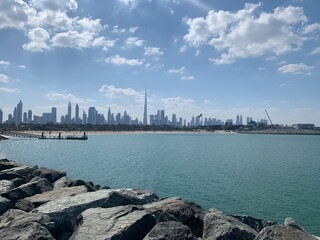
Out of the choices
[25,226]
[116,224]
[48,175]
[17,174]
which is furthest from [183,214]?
[17,174]

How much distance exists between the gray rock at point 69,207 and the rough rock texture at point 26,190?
3339 mm

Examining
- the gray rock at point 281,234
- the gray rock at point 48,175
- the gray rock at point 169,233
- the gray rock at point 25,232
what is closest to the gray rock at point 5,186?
the gray rock at point 48,175

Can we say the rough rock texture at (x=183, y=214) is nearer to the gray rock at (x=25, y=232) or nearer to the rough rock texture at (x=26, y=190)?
the gray rock at (x=25, y=232)

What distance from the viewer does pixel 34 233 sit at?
9.57m

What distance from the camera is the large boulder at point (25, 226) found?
9.48m

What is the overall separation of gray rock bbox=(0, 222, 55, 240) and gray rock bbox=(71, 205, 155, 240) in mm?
898

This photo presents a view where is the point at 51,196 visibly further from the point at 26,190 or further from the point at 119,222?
the point at 119,222

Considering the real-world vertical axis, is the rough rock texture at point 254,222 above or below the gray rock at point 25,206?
below

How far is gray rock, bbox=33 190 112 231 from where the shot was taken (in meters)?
11.9

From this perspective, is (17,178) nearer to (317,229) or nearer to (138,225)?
(138,225)

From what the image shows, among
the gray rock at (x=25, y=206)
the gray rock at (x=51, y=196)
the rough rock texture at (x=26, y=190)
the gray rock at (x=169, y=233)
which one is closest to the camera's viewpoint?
the gray rock at (x=169, y=233)

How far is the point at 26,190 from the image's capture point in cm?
1645

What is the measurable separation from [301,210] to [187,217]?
13.0 metres

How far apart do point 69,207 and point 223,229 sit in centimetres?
567
